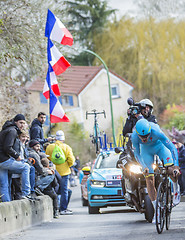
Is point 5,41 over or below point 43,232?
over

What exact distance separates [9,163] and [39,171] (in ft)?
6.21

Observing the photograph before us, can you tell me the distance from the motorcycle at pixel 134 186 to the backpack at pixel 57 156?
3565 mm

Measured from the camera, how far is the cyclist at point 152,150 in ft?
33.1

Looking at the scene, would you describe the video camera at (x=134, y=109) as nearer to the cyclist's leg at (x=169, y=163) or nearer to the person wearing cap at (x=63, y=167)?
the cyclist's leg at (x=169, y=163)

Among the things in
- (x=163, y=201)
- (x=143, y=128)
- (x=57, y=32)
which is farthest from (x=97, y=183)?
(x=163, y=201)

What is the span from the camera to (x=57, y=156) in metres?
15.6

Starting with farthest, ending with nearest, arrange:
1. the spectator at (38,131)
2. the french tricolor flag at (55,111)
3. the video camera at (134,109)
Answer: the french tricolor flag at (55,111) < the spectator at (38,131) < the video camera at (134,109)

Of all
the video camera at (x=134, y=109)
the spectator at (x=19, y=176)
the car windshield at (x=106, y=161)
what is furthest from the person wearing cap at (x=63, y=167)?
the video camera at (x=134, y=109)

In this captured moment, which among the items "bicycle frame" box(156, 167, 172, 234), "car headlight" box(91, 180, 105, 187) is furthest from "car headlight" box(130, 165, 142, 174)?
"car headlight" box(91, 180, 105, 187)

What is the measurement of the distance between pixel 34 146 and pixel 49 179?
835 millimetres

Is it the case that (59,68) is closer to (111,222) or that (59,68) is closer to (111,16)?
(111,222)

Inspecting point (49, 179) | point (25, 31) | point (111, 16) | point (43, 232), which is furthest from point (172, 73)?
point (43, 232)

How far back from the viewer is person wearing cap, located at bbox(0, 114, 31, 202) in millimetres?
12148

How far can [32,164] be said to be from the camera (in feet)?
45.7
